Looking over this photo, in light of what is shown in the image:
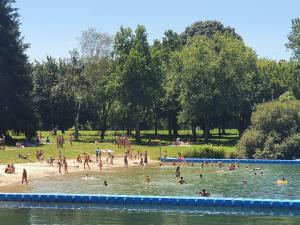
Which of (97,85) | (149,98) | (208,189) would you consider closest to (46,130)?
(97,85)

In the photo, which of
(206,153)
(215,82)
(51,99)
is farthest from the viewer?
(51,99)

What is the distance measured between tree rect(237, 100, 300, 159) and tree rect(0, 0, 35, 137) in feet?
95.4

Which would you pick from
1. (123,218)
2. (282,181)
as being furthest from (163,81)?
(123,218)

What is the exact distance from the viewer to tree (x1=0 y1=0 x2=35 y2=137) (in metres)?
71.8

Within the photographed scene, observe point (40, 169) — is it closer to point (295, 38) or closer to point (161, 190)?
point (161, 190)

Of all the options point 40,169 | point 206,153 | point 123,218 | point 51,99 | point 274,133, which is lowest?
point 123,218

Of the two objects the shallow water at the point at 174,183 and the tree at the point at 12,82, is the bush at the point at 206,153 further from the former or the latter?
the tree at the point at 12,82

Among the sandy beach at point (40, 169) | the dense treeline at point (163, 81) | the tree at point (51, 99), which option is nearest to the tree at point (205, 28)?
the dense treeline at point (163, 81)

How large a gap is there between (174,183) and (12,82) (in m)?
33.6

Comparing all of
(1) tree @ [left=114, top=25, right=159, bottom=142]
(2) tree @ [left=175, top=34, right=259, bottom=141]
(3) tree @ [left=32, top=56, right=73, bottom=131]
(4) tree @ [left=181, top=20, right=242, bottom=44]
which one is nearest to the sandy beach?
(1) tree @ [left=114, top=25, right=159, bottom=142]

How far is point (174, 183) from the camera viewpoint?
49.2 m

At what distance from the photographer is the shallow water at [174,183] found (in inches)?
1704

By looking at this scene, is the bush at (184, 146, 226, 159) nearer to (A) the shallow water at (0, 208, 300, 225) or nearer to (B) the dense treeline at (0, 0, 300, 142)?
(B) the dense treeline at (0, 0, 300, 142)

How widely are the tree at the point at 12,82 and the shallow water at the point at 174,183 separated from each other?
18.8m
